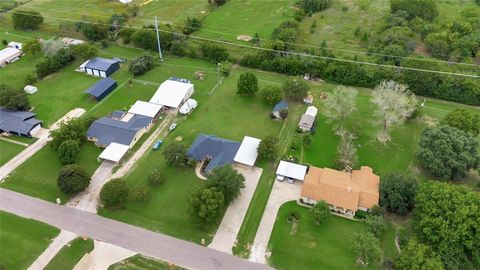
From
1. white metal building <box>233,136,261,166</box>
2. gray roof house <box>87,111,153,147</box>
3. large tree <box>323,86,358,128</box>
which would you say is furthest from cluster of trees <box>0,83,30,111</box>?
large tree <box>323,86,358,128</box>

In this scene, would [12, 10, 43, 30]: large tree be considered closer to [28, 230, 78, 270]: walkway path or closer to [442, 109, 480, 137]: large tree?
[28, 230, 78, 270]: walkway path

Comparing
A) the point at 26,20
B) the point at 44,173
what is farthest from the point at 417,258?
the point at 26,20

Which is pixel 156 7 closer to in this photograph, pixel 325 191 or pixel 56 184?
pixel 56 184

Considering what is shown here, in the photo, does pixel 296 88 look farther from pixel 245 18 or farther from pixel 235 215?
pixel 245 18

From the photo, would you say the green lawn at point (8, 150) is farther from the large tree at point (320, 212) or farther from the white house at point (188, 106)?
the large tree at point (320, 212)

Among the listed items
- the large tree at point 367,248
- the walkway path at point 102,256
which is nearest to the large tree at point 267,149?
the large tree at point 367,248

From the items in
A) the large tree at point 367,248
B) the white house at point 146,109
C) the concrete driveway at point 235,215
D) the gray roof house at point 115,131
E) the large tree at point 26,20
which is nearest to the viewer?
the large tree at point 367,248

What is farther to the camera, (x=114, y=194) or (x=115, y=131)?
Answer: (x=115, y=131)
